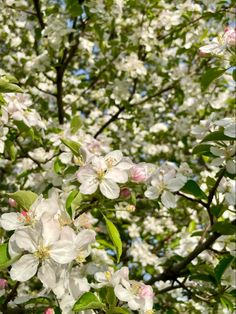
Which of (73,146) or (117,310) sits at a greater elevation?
(73,146)

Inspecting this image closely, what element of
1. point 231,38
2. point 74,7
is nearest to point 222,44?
point 231,38

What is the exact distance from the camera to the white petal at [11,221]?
1.37 meters

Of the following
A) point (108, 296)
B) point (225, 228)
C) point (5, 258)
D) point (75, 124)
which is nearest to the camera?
point (5, 258)

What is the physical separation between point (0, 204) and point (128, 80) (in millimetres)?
1641

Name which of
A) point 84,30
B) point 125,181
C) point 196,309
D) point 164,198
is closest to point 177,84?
point 84,30

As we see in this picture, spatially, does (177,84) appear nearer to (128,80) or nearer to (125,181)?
(128,80)

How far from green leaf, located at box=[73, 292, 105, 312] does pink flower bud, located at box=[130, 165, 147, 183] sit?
16.6 inches

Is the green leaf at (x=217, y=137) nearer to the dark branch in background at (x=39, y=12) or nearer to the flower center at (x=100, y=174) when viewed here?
the flower center at (x=100, y=174)

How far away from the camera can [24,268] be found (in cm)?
130

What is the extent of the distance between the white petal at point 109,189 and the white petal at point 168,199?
14.8 inches

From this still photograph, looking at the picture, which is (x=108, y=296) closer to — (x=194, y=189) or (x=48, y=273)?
(x=48, y=273)

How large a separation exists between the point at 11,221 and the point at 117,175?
0.37 meters

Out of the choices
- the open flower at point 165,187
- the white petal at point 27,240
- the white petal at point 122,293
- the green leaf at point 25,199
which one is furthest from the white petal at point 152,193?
the white petal at point 27,240

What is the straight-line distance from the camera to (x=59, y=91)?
3.58 meters
